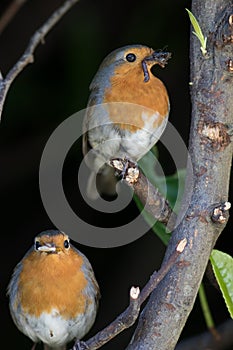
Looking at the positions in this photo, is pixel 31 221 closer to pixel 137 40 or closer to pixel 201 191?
pixel 137 40

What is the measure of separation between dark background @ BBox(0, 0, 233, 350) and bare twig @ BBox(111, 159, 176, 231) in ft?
6.76

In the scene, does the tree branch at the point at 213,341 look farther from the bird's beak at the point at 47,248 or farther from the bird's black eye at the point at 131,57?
the bird's black eye at the point at 131,57

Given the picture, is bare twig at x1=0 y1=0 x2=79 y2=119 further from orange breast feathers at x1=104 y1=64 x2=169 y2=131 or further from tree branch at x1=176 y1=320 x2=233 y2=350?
tree branch at x1=176 y1=320 x2=233 y2=350

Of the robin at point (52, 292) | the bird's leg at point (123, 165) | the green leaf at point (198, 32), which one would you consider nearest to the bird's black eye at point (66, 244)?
the robin at point (52, 292)

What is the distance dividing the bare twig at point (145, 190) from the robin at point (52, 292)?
539 millimetres

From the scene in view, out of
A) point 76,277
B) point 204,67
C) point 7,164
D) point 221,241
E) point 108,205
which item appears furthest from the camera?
point 7,164

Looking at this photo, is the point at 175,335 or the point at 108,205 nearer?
the point at 175,335

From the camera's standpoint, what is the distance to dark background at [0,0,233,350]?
16.4 ft

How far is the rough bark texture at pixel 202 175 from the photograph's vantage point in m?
2.65

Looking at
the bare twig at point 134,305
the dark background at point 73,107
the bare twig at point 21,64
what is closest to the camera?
the bare twig at point 134,305

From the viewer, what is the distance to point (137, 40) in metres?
4.95

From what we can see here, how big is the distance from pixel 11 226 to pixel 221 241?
4.65 feet

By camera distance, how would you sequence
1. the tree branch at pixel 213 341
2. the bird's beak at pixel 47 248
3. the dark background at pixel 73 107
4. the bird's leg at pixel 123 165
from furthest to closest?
the dark background at pixel 73 107, the tree branch at pixel 213 341, the bird's beak at pixel 47 248, the bird's leg at pixel 123 165

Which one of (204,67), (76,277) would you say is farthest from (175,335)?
(204,67)
